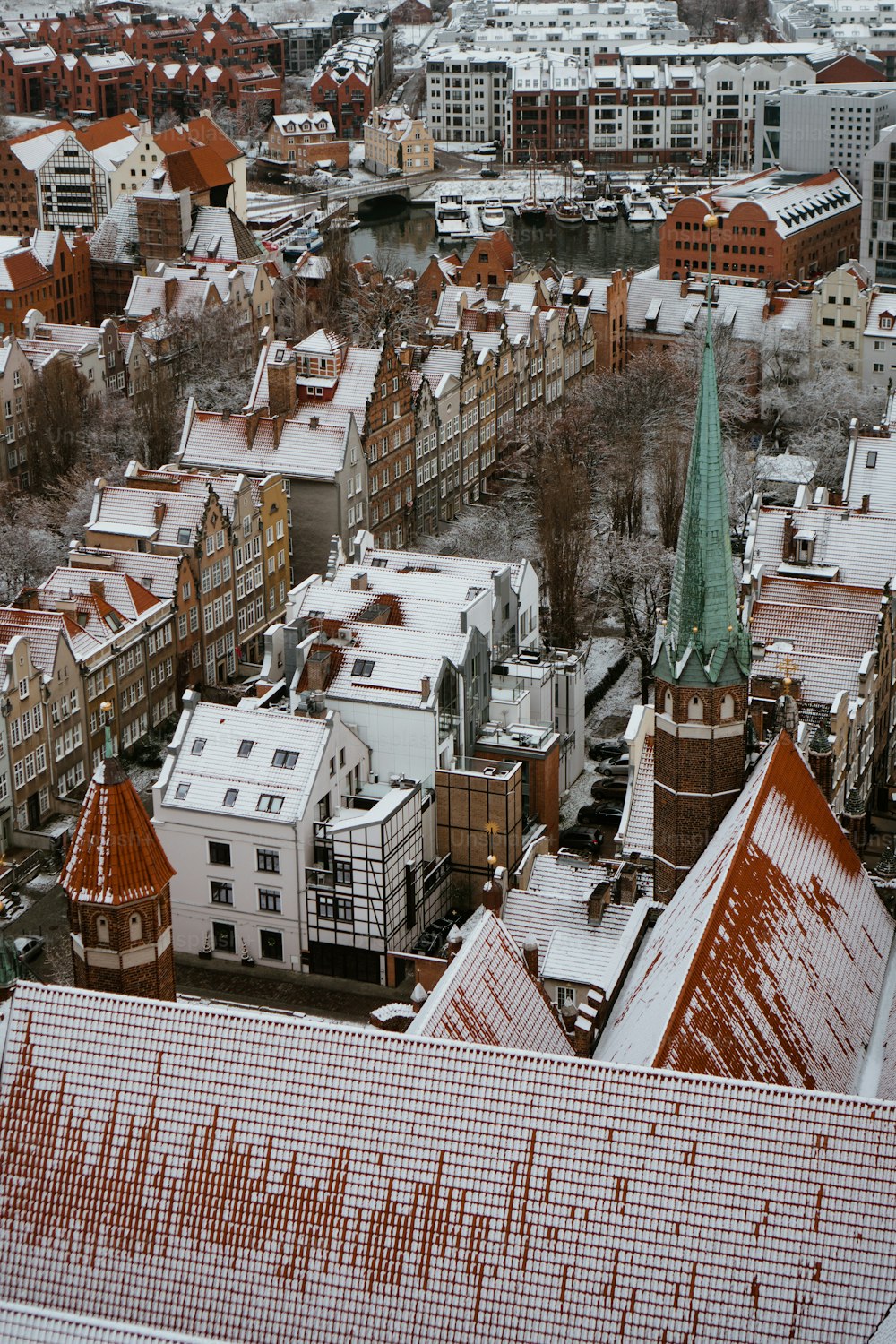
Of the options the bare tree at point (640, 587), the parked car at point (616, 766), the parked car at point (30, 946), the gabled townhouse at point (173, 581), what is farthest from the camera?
the bare tree at point (640, 587)

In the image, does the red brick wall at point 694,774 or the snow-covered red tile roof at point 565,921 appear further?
the snow-covered red tile roof at point 565,921

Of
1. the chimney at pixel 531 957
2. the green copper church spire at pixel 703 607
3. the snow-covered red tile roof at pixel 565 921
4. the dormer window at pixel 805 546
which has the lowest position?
the snow-covered red tile roof at pixel 565 921

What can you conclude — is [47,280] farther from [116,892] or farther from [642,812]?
[116,892]

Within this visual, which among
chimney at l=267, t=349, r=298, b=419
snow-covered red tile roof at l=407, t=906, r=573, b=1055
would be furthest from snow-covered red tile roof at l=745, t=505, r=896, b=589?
snow-covered red tile roof at l=407, t=906, r=573, b=1055

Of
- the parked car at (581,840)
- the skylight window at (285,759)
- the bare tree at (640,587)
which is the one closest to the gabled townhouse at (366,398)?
the bare tree at (640,587)

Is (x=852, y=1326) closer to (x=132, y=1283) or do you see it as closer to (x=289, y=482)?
(x=132, y=1283)

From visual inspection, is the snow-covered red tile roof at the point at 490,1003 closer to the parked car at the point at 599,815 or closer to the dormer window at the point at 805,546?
the parked car at the point at 599,815

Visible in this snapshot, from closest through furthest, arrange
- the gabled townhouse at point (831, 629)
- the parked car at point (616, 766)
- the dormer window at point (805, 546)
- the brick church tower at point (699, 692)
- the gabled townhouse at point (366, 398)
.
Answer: the brick church tower at point (699, 692) < the gabled townhouse at point (831, 629) < the parked car at point (616, 766) < the dormer window at point (805, 546) < the gabled townhouse at point (366, 398)

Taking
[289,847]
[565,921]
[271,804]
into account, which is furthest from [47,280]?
[565,921]
